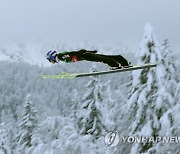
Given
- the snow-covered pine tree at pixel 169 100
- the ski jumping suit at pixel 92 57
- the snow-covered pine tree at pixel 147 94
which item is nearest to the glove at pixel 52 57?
the ski jumping suit at pixel 92 57

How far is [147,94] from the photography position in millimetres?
17047

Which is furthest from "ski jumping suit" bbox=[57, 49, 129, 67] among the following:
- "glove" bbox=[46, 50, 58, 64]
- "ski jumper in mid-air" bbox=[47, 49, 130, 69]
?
"glove" bbox=[46, 50, 58, 64]

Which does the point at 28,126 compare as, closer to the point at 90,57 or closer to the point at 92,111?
the point at 92,111

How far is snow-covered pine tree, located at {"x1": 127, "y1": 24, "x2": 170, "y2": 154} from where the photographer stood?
16.9 metres

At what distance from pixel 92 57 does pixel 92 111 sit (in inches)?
303

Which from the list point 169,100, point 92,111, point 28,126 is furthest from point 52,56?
point 28,126

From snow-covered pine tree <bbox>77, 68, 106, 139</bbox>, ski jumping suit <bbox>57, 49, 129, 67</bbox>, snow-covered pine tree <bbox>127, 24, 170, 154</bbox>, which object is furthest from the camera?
snow-covered pine tree <bbox>77, 68, 106, 139</bbox>

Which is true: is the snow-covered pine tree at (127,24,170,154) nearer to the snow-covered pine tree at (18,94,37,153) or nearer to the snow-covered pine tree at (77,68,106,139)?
the snow-covered pine tree at (77,68,106,139)

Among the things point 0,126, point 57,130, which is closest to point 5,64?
point 0,126

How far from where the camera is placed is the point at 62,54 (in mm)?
18625

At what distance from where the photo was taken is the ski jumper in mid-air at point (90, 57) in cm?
1741

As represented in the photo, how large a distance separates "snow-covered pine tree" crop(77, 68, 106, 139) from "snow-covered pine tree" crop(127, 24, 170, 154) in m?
6.95

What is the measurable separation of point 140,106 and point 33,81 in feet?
453

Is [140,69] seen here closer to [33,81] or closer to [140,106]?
[140,106]
